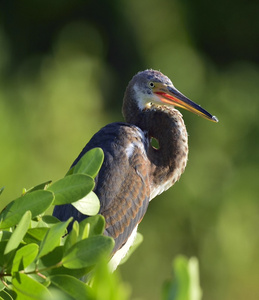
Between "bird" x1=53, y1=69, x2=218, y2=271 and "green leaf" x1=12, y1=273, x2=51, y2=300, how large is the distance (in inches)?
41.7

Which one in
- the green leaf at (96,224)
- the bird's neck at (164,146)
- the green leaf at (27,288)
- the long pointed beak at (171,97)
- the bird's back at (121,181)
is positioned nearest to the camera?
the green leaf at (27,288)

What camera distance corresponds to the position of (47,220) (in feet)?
3.10

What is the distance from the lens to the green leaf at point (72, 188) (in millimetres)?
876

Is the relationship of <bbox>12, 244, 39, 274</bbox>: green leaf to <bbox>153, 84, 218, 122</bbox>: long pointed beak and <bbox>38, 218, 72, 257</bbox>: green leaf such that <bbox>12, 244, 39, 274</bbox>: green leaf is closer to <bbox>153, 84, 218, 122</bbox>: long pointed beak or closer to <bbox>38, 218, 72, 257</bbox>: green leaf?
<bbox>38, 218, 72, 257</bbox>: green leaf

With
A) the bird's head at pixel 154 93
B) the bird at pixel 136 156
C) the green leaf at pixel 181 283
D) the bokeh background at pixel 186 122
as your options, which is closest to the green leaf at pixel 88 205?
the green leaf at pixel 181 283

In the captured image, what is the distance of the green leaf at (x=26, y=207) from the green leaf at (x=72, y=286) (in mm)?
89

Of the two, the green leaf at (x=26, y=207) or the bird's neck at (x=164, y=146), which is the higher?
the green leaf at (x=26, y=207)

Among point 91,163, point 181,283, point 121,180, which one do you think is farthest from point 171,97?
point 181,283

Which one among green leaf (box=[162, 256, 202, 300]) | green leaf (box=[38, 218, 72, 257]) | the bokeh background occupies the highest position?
green leaf (box=[162, 256, 202, 300])

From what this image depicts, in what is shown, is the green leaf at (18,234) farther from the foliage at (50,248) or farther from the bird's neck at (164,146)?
the bird's neck at (164,146)

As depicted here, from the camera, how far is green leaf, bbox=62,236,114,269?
2.55ft

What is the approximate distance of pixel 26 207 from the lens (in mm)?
876

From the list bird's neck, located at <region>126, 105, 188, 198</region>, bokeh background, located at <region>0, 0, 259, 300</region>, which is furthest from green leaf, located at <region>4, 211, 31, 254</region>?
bokeh background, located at <region>0, 0, 259, 300</region>

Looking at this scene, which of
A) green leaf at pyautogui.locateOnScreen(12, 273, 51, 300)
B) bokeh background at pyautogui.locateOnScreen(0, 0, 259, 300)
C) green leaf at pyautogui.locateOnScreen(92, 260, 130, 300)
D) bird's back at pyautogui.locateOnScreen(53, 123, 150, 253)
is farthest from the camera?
bokeh background at pyautogui.locateOnScreen(0, 0, 259, 300)
